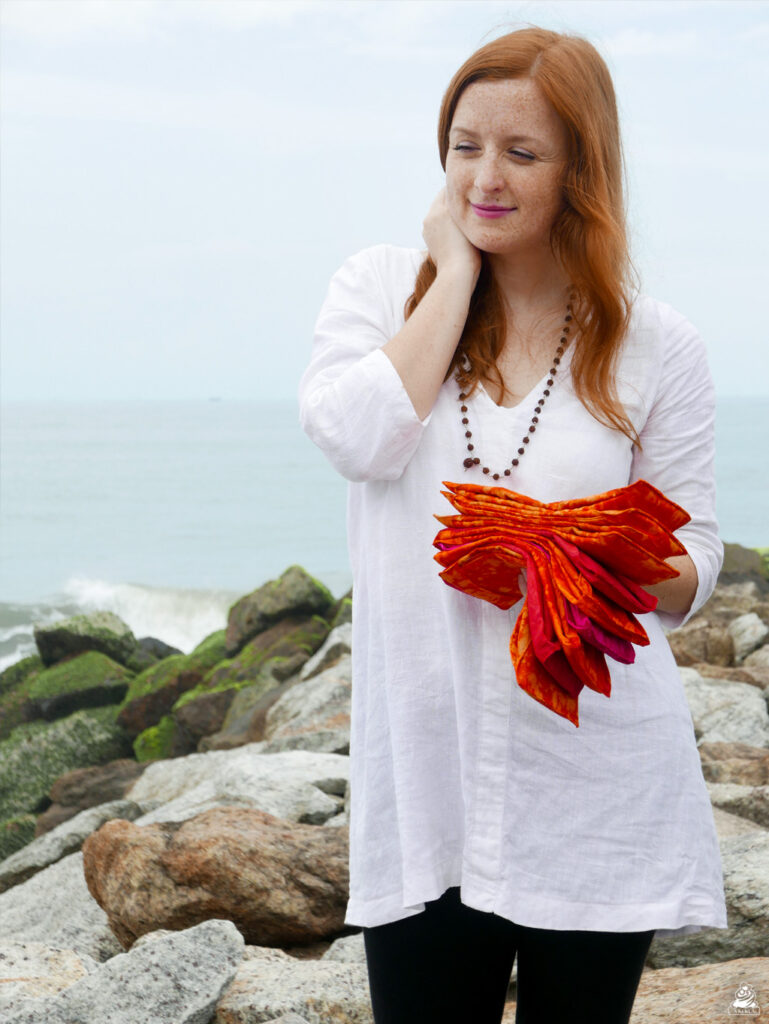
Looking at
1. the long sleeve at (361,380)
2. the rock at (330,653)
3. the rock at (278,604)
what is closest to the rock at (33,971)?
the long sleeve at (361,380)

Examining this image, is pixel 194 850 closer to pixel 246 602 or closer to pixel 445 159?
pixel 445 159

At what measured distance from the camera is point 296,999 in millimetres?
2775

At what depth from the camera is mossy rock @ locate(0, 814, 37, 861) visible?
292 inches

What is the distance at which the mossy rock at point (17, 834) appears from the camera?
7.41 meters

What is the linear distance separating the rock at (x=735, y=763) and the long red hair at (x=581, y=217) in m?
3.05

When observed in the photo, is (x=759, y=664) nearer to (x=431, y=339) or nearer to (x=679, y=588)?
(x=679, y=588)

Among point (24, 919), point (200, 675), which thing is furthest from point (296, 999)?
point (200, 675)

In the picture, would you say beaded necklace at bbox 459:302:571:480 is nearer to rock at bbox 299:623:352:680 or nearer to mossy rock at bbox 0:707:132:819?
rock at bbox 299:623:352:680

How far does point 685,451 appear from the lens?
1.87 meters

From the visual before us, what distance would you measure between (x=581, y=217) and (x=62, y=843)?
4.84 meters

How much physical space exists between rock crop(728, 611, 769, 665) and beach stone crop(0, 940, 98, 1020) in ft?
17.1

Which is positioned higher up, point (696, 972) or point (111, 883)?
point (696, 972)

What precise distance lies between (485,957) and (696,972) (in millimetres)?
1146

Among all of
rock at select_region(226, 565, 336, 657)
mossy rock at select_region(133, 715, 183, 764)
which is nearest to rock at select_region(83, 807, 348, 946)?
mossy rock at select_region(133, 715, 183, 764)
